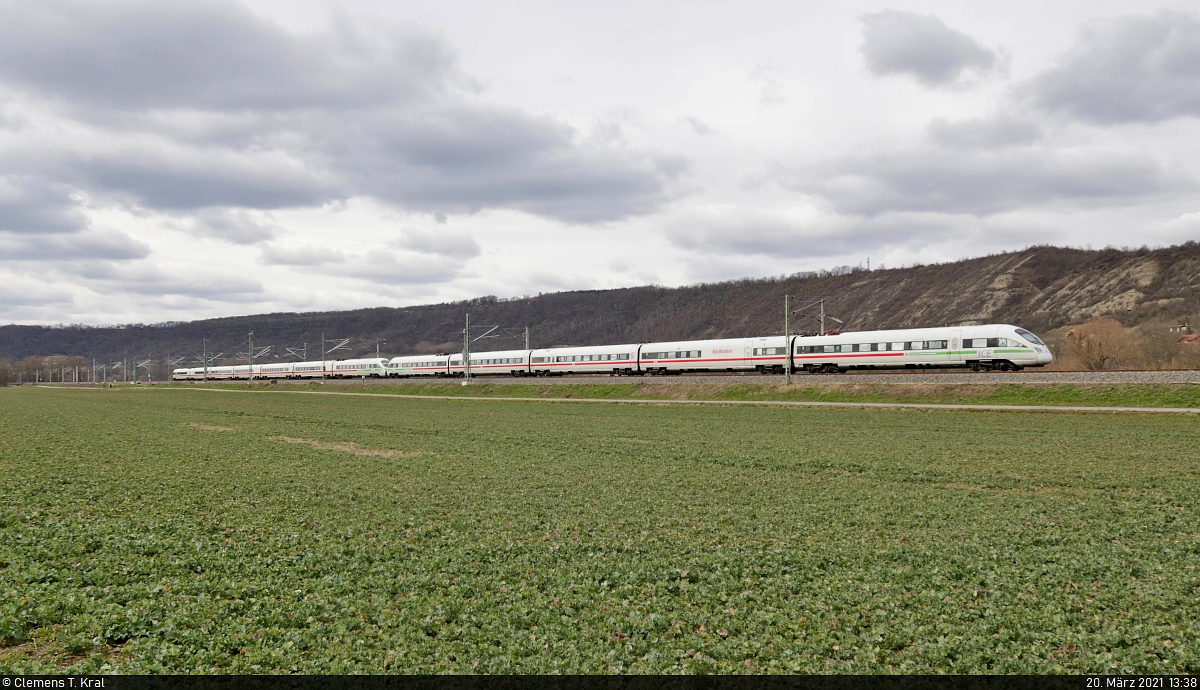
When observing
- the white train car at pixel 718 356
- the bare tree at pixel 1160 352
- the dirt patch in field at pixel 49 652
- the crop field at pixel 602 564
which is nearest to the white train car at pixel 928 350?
the white train car at pixel 718 356

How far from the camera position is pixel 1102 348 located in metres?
72.1

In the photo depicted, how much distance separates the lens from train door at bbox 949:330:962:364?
187 ft

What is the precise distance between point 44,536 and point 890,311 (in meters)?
179

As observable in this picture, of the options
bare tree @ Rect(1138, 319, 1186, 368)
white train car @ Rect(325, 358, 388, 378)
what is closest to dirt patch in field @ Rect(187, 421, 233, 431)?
white train car @ Rect(325, 358, 388, 378)

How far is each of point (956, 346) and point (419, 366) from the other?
7656 centimetres

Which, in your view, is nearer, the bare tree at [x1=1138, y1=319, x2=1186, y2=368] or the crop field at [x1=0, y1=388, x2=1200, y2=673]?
the crop field at [x1=0, y1=388, x2=1200, y2=673]

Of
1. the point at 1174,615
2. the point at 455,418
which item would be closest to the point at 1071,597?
the point at 1174,615

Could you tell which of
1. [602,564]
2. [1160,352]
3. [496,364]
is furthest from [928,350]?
[496,364]

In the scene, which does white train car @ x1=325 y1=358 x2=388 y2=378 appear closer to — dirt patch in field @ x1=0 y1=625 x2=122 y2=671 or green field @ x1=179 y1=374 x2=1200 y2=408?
green field @ x1=179 y1=374 x2=1200 y2=408

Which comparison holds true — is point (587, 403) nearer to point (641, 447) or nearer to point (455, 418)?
point (455, 418)

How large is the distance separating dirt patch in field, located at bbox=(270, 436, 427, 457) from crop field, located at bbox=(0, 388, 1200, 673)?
305cm

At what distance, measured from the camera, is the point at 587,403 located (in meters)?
64.2

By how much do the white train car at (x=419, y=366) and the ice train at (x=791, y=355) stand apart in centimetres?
16

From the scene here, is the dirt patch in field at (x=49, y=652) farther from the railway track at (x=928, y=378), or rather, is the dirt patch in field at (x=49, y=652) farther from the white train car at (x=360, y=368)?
the white train car at (x=360, y=368)
